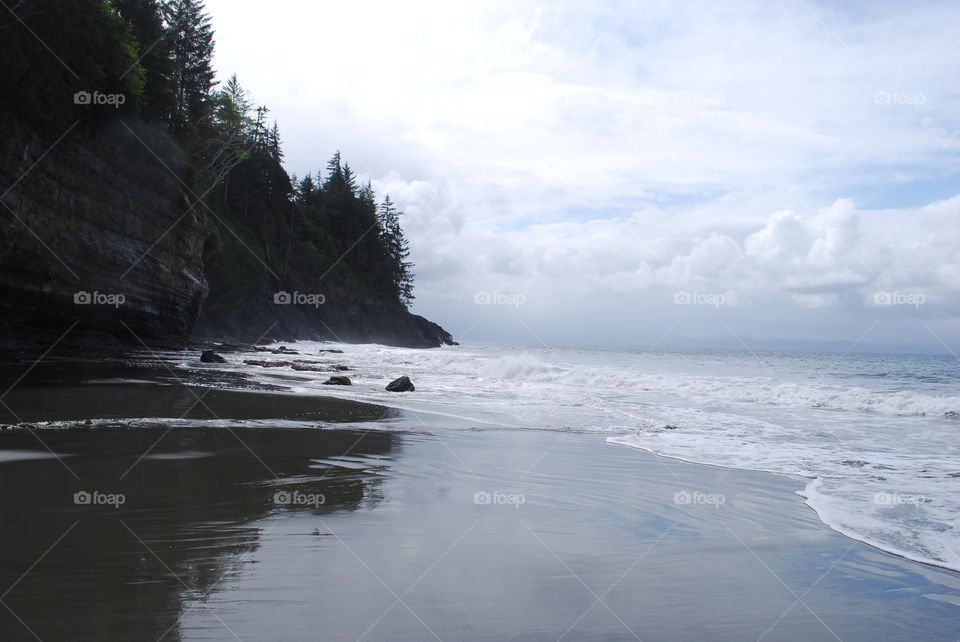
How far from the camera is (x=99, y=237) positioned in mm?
20641

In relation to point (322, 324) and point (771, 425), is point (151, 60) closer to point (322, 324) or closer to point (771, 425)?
point (771, 425)

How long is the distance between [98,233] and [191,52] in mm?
28396

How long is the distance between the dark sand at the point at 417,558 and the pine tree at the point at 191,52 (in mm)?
36944

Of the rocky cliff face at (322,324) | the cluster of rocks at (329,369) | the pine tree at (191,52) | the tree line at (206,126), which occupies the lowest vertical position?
the cluster of rocks at (329,369)

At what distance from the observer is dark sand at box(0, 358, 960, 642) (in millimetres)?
3074

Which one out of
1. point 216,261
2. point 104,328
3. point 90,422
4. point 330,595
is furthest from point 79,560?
point 216,261

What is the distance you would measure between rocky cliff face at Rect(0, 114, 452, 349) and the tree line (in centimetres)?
88

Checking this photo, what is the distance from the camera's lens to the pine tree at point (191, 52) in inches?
1528

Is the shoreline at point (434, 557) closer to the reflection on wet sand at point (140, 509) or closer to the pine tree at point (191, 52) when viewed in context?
the reflection on wet sand at point (140, 509)

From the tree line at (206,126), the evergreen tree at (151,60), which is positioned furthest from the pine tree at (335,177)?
the evergreen tree at (151,60)

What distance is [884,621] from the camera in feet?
11.1

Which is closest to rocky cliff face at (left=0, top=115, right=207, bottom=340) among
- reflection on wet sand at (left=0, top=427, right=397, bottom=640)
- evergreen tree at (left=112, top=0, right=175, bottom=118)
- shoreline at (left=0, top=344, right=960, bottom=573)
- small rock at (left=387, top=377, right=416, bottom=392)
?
evergreen tree at (left=112, top=0, right=175, bottom=118)

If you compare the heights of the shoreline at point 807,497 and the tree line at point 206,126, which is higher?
the tree line at point 206,126

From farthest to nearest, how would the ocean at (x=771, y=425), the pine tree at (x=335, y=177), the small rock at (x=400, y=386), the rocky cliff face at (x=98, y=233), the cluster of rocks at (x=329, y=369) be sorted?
the pine tree at (x=335, y=177) → the rocky cliff face at (x=98, y=233) → the cluster of rocks at (x=329, y=369) → the small rock at (x=400, y=386) → the ocean at (x=771, y=425)
